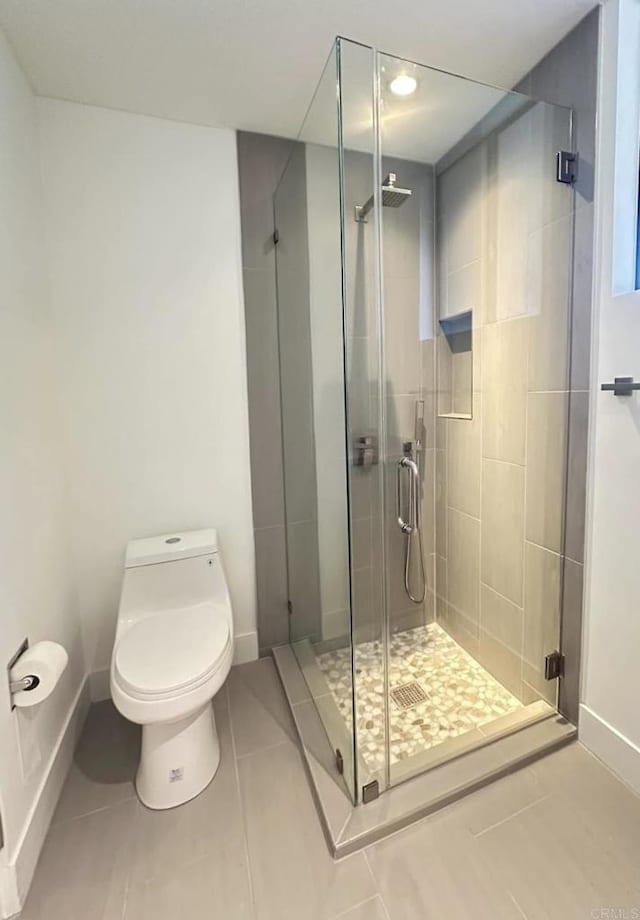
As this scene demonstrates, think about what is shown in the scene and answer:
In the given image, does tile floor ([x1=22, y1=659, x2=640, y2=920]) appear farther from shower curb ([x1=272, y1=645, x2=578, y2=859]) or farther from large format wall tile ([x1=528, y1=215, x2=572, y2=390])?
large format wall tile ([x1=528, y1=215, x2=572, y2=390])

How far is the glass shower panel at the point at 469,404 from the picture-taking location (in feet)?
4.80

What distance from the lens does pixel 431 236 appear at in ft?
6.11

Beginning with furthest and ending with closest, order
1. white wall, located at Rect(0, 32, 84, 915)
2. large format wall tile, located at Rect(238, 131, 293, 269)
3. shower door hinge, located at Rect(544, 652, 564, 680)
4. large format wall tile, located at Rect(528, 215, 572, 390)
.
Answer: large format wall tile, located at Rect(238, 131, 293, 269)
shower door hinge, located at Rect(544, 652, 564, 680)
large format wall tile, located at Rect(528, 215, 572, 390)
white wall, located at Rect(0, 32, 84, 915)

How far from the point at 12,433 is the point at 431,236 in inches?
71.7

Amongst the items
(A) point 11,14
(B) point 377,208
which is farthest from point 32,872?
(A) point 11,14

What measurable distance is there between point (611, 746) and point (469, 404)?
1.35 m

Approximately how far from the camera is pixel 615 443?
51.4 inches

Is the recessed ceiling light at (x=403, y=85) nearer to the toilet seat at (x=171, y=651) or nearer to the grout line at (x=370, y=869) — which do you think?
the toilet seat at (x=171, y=651)

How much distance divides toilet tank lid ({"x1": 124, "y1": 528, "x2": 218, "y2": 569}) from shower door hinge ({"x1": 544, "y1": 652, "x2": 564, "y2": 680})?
4.55ft

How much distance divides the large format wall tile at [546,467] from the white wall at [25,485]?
1.78m

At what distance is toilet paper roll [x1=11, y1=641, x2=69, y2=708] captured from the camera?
112 cm

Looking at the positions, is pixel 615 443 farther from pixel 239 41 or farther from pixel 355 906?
pixel 239 41

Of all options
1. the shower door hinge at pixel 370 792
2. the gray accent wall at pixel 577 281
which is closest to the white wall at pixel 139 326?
A: the shower door hinge at pixel 370 792

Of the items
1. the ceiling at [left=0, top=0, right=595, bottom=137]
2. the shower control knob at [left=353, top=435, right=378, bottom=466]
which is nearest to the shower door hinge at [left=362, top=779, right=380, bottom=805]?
the shower control knob at [left=353, top=435, right=378, bottom=466]
